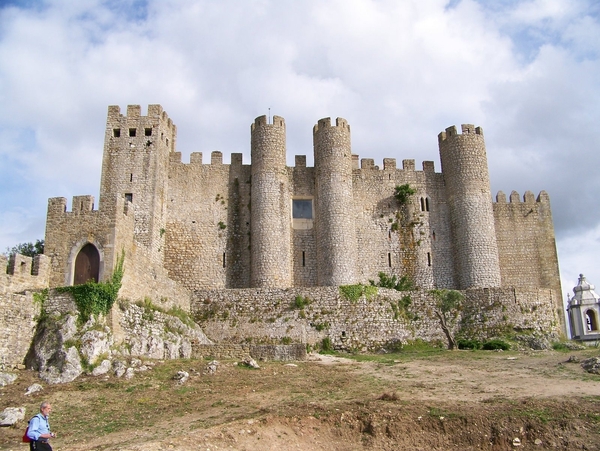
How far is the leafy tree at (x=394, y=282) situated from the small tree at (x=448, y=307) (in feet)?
13.8

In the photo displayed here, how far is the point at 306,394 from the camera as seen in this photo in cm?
1775

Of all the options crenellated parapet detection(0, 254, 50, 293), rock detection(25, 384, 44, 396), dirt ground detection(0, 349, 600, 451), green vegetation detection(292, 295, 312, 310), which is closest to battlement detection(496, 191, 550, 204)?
green vegetation detection(292, 295, 312, 310)

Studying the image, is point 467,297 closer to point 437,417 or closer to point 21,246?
point 437,417

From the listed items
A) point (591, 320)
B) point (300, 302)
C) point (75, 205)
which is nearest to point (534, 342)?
point (591, 320)

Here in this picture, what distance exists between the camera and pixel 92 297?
21188 mm

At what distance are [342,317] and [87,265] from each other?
1238 centimetres

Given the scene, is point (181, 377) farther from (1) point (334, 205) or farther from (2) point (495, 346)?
(1) point (334, 205)

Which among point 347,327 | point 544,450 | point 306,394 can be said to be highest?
point 347,327

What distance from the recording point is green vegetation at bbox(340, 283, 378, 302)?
2988 centimetres

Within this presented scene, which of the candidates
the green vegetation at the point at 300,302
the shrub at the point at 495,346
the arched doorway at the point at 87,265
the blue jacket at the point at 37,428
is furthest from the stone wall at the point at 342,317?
the blue jacket at the point at 37,428

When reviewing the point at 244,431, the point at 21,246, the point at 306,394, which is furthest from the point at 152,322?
the point at 21,246

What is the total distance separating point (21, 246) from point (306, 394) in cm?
2660

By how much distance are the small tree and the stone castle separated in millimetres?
854

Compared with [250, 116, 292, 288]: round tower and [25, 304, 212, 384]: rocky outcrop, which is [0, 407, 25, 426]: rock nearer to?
[25, 304, 212, 384]: rocky outcrop
